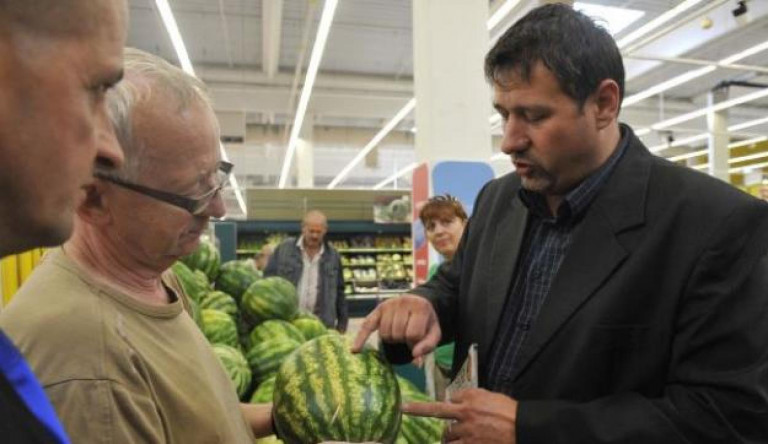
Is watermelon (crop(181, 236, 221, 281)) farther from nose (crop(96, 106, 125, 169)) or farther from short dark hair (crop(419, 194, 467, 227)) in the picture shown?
nose (crop(96, 106, 125, 169))

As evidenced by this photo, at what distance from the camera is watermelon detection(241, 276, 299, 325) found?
2912mm

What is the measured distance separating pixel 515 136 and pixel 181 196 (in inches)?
31.0

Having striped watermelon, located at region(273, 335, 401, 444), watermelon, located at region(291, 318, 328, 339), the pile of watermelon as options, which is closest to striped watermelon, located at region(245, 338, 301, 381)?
the pile of watermelon

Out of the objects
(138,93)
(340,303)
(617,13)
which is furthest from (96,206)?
(617,13)

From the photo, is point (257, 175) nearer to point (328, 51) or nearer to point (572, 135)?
point (328, 51)

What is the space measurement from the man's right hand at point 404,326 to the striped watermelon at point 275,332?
3.72ft

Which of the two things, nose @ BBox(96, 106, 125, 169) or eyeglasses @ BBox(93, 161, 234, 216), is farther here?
eyeglasses @ BBox(93, 161, 234, 216)

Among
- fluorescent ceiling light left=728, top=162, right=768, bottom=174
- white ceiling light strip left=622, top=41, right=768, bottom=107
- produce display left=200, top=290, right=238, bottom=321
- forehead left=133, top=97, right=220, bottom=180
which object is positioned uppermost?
white ceiling light strip left=622, top=41, right=768, bottom=107

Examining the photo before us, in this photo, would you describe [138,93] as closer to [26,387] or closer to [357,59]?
[26,387]

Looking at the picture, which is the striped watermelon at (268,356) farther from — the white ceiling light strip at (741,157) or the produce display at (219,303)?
the white ceiling light strip at (741,157)

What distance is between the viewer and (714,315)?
1192mm

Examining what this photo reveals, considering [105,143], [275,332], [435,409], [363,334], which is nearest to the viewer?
[105,143]

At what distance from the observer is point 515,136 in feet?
4.76

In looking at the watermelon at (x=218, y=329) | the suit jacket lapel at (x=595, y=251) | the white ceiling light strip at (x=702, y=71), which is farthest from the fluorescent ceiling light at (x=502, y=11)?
the suit jacket lapel at (x=595, y=251)
